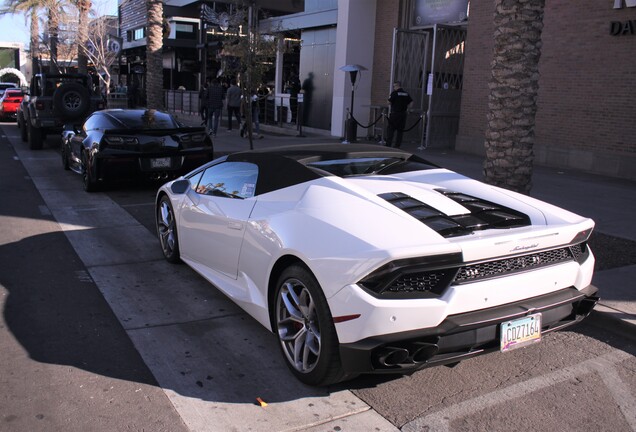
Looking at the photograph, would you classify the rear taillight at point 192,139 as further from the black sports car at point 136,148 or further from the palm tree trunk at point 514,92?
the palm tree trunk at point 514,92

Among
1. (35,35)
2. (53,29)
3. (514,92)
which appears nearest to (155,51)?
(514,92)

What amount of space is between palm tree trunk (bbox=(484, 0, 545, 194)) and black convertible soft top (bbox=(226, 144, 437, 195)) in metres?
2.33

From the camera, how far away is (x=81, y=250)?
689 centimetres

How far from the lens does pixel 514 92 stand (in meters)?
6.94

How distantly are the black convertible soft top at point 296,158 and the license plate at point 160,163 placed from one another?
5129 millimetres

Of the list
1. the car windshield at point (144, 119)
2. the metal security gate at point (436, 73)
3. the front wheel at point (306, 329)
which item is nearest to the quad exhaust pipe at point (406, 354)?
the front wheel at point (306, 329)

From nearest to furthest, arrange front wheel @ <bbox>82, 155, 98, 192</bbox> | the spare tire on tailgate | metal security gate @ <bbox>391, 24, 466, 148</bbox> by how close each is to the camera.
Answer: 1. front wheel @ <bbox>82, 155, 98, 192</bbox>
2. the spare tire on tailgate
3. metal security gate @ <bbox>391, 24, 466, 148</bbox>

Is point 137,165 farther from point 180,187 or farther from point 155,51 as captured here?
point 155,51

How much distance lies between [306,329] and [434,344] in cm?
89

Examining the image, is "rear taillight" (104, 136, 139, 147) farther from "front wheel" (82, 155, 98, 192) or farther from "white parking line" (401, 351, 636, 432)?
"white parking line" (401, 351, 636, 432)

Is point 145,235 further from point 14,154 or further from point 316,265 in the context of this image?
point 14,154

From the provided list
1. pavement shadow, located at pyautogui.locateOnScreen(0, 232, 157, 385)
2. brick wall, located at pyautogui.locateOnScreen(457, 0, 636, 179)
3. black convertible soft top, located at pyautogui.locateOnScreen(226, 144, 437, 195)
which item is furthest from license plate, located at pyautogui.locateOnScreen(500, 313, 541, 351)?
brick wall, located at pyautogui.locateOnScreen(457, 0, 636, 179)

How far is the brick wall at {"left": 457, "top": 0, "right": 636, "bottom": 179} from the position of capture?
12.7 m

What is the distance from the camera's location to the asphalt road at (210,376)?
3436mm
